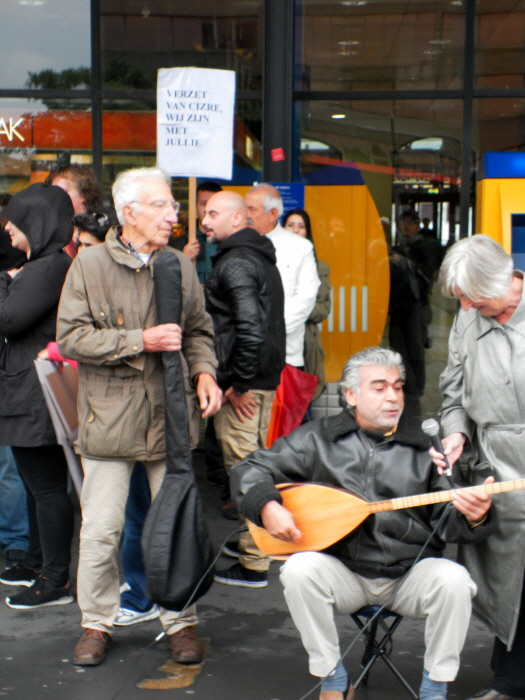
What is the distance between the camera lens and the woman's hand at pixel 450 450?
2848 mm

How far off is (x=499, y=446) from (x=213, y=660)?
1.42m

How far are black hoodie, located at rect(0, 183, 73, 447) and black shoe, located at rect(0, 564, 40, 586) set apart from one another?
0.80 meters

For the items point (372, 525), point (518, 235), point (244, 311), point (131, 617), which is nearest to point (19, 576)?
point (131, 617)

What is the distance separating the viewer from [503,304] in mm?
2971

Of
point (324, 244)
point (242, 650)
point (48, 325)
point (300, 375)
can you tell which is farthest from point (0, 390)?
point (324, 244)

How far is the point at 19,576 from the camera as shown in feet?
14.1

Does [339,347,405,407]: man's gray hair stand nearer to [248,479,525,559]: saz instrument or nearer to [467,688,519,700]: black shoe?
[248,479,525,559]: saz instrument

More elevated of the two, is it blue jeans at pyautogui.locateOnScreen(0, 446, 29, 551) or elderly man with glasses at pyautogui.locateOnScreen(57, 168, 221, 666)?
elderly man with glasses at pyautogui.locateOnScreen(57, 168, 221, 666)

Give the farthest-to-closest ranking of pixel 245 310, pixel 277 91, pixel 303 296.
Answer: pixel 277 91 → pixel 303 296 → pixel 245 310

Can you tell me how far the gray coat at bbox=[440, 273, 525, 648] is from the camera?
2.96 metres

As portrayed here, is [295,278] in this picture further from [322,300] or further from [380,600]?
[380,600]

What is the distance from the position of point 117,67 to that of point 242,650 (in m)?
5.22

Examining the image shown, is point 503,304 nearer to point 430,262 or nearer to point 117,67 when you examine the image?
point 430,262

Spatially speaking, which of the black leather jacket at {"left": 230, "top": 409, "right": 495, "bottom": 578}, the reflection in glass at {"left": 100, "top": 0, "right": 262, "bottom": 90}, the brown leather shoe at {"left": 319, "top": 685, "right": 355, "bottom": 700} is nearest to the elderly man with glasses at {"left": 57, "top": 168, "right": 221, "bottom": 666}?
the black leather jacket at {"left": 230, "top": 409, "right": 495, "bottom": 578}
